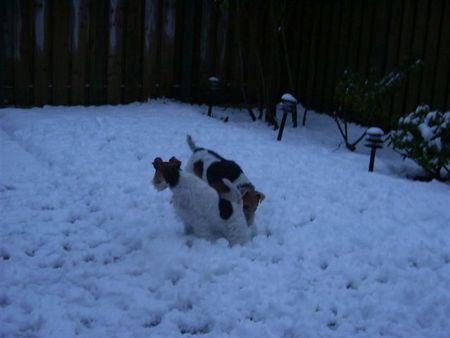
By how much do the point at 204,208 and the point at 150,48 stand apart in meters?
5.24

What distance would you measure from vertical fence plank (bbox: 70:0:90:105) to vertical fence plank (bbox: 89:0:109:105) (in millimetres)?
74

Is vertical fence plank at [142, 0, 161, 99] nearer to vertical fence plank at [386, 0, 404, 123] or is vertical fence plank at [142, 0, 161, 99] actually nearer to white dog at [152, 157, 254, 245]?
vertical fence plank at [386, 0, 404, 123]

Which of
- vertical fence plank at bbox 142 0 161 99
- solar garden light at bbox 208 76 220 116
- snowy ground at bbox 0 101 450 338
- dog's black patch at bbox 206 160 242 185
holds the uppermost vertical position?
vertical fence plank at bbox 142 0 161 99

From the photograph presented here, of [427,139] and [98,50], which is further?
[98,50]

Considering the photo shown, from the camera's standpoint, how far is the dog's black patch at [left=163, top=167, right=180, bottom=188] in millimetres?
4676

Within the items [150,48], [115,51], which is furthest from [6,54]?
[150,48]

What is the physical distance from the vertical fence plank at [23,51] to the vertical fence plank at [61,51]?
0.33 metres

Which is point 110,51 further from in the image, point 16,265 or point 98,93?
point 16,265

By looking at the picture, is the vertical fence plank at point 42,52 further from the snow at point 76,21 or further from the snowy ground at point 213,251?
the snowy ground at point 213,251

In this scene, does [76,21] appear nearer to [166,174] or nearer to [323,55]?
[323,55]

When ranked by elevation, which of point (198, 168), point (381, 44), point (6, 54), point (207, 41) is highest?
point (381, 44)

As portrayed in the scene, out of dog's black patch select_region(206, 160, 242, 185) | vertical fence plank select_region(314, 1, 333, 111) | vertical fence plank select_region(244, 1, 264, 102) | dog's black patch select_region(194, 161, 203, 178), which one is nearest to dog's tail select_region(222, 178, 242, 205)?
dog's black patch select_region(206, 160, 242, 185)

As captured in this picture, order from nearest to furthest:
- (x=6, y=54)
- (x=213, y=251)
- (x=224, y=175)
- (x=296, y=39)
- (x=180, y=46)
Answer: (x=213, y=251), (x=224, y=175), (x=6, y=54), (x=180, y=46), (x=296, y=39)

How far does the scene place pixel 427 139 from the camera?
20.7 ft
